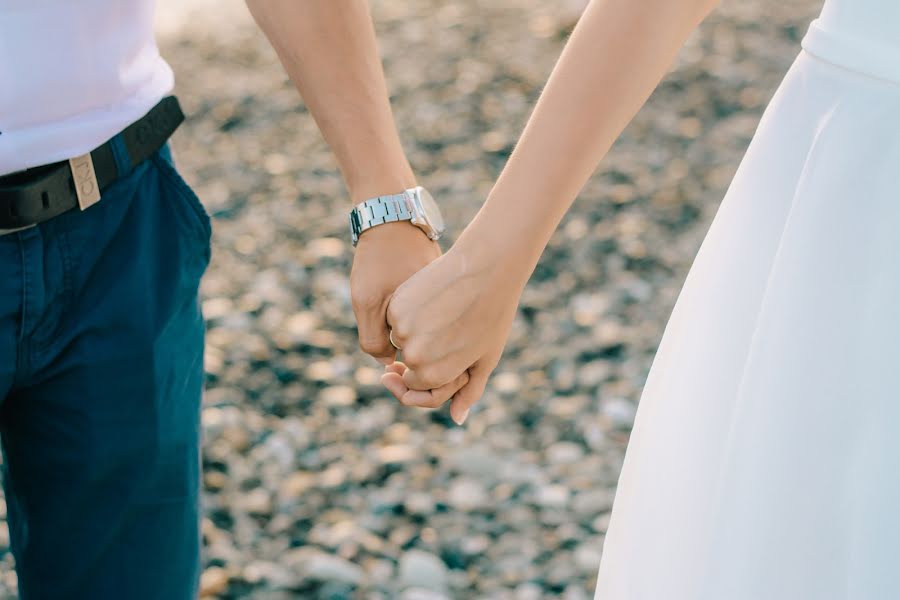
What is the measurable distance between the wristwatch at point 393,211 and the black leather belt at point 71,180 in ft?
0.95

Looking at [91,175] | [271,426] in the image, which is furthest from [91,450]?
[271,426]

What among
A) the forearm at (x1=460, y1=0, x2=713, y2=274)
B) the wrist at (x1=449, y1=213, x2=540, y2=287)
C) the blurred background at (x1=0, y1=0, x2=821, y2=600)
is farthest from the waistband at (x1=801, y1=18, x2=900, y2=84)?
the blurred background at (x1=0, y1=0, x2=821, y2=600)

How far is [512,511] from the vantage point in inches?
109

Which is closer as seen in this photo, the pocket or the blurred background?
the pocket

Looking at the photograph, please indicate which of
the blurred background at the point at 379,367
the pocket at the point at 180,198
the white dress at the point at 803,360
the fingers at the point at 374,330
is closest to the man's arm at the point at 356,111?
the fingers at the point at 374,330

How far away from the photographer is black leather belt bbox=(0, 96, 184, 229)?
1.33 metres

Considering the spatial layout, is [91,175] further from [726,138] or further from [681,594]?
[726,138]

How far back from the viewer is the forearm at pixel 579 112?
1.28m

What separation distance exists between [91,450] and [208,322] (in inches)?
78.9

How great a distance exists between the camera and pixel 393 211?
1548 millimetres

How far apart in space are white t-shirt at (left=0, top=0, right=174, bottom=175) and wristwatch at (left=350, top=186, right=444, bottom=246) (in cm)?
32

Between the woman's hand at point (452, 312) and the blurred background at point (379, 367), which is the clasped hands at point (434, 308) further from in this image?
the blurred background at point (379, 367)

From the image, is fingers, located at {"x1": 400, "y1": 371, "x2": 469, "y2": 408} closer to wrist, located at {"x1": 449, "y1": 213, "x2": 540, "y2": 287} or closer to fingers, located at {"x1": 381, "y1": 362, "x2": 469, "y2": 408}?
fingers, located at {"x1": 381, "y1": 362, "x2": 469, "y2": 408}

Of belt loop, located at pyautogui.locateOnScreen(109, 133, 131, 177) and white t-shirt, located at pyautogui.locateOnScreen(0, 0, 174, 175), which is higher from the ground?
white t-shirt, located at pyautogui.locateOnScreen(0, 0, 174, 175)
